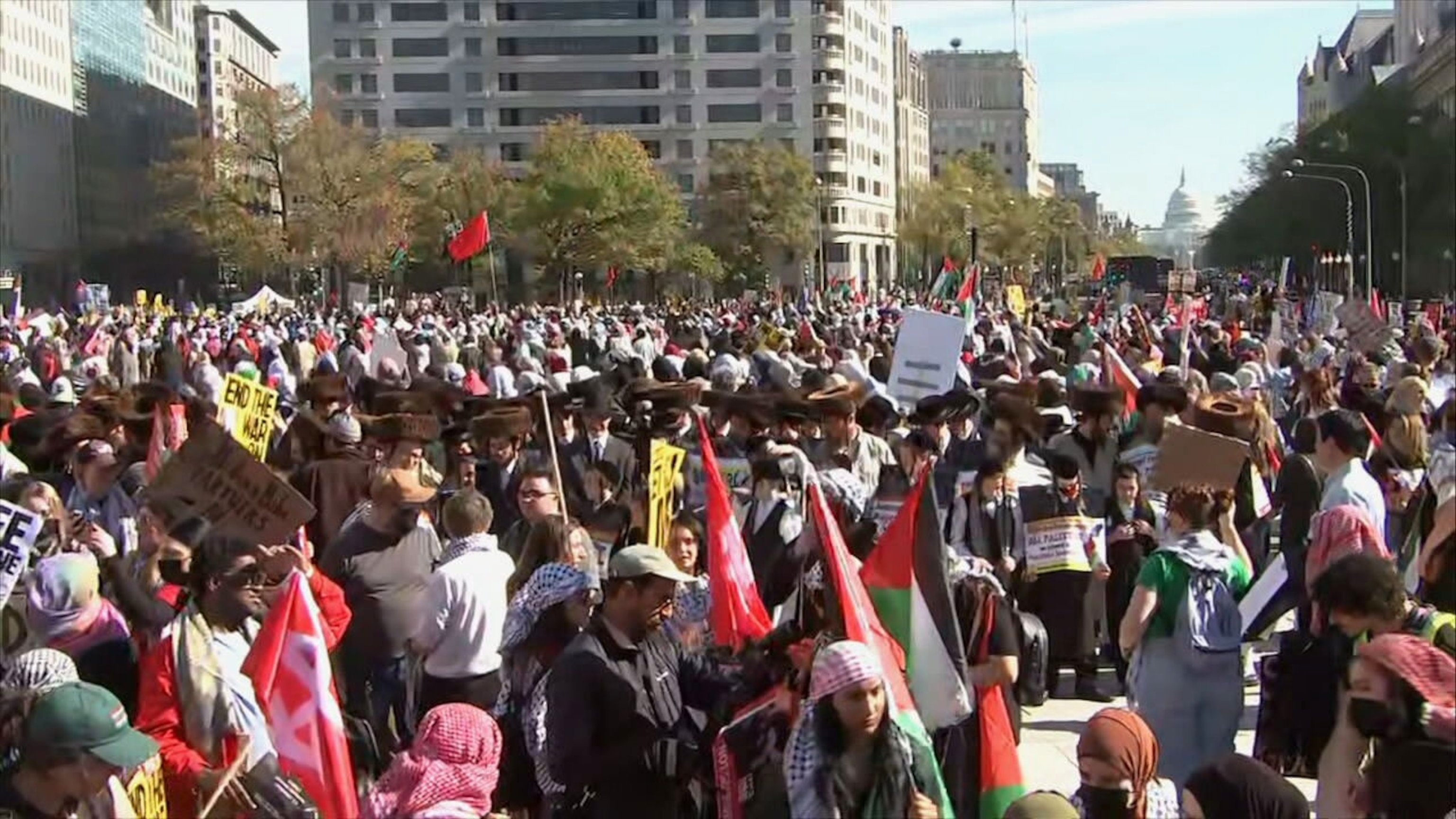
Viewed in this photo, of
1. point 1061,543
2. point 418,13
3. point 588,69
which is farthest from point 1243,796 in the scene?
point 418,13

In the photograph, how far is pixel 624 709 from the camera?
229 inches

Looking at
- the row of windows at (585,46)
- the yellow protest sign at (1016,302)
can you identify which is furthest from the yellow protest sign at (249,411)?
the row of windows at (585,46)

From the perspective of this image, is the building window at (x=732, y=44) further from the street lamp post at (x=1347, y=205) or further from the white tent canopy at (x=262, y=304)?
the white tent canopy at (x=262, y=304)

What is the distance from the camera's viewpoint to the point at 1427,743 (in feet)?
14.5

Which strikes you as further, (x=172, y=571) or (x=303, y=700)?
(x=172, y=571)

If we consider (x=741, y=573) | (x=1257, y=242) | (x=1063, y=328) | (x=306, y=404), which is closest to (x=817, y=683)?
(x=741, y=573)

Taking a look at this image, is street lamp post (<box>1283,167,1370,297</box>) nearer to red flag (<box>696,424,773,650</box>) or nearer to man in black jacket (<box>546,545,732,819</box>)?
red flag (<box>696,424,773,650</box>)

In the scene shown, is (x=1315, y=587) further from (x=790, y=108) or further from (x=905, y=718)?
(x=790, y=108)

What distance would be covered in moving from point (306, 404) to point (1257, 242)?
82.9 m

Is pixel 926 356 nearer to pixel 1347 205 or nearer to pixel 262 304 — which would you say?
pixel 262 304

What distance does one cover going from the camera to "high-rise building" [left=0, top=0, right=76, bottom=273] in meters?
110

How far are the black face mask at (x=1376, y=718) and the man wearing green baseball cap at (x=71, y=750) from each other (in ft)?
9.38

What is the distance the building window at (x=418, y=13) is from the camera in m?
116

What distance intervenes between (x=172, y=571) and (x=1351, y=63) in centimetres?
17599
